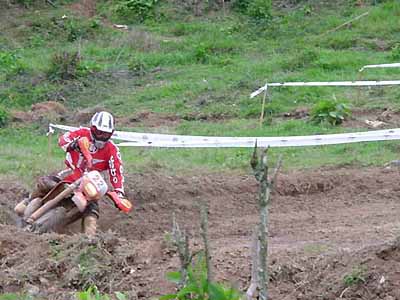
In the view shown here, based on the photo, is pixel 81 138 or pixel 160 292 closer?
pixel 160 292

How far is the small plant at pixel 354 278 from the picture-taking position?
6574 millimetres

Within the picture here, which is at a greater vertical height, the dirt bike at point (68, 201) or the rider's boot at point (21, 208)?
the dirt bike at point (68, 201)

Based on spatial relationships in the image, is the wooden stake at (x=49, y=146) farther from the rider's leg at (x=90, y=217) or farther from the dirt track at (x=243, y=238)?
the rider's leg at (x=90, y=217)

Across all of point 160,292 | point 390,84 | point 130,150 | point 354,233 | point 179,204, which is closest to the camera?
point 160,292

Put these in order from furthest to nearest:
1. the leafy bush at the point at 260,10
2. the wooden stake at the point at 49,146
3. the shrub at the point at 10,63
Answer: the leafy bush at the point at 260,10 → the shrub at the point at 10,63 → the wooden stake at the point at 49,146

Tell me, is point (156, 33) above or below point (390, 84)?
below

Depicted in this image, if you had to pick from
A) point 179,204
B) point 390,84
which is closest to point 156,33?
point 390,84

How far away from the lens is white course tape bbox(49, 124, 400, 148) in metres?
12.7

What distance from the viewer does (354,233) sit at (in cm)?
881

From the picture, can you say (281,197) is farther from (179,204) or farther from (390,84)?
(390,84)

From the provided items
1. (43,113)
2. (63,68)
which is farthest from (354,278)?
(63,68)

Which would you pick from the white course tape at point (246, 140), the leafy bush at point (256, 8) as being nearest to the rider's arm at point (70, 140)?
the white course tape at point (246, 140)

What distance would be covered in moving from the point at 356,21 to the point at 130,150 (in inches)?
311

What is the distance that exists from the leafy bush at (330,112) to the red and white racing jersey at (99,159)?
4635 mm
